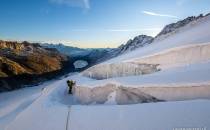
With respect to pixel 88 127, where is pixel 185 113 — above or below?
above

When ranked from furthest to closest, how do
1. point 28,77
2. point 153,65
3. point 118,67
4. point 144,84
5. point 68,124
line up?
1. point 28,77
2. point 118,67
3. point 153,65
4. point 144,84
5. point 68,124

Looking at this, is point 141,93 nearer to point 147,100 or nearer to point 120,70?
point 147,100

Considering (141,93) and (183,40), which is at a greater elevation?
(183,40)

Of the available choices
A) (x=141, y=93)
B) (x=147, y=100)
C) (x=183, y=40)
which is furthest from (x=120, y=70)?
(x=147, y=100)

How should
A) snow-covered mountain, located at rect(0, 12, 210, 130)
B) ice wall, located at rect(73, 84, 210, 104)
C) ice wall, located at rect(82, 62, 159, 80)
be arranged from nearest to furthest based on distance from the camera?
snow-covered mountain, located at rect(0, 12, 210, 130) → ice wall, located at rect(73, 84, 210, 104) → ice wall, located at rect(82, 62, 159, 80)

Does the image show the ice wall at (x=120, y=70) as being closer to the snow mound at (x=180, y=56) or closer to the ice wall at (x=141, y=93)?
the snow mound at (x=180, y=56)

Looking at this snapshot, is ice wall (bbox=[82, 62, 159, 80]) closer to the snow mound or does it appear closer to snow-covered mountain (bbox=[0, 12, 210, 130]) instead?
snow-covered mountain (bbox=[0, 12, 210, 130])

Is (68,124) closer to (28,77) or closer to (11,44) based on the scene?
(28,77)

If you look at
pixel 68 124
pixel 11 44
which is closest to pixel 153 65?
pixel 68 124

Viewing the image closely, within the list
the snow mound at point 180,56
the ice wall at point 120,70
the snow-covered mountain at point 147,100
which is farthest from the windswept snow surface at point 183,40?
the ice wall at point 120,70

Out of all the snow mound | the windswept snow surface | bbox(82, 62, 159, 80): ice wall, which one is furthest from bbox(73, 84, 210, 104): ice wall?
the windswept snow surface

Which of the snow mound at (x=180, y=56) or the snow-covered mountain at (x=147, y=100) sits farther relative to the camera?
the snow mound at (x=180, y=56)
